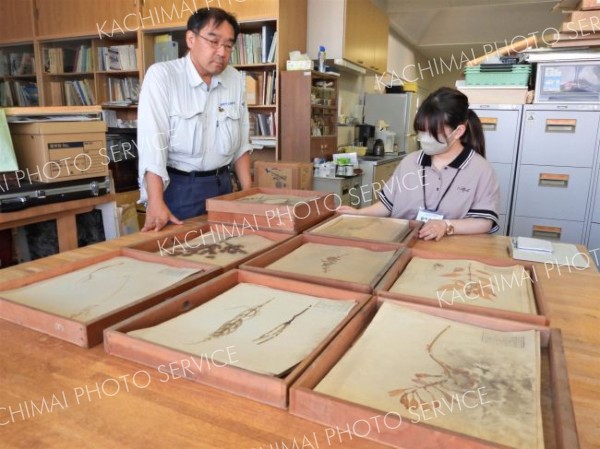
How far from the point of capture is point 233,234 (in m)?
1.51

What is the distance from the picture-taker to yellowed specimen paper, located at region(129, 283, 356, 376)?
29.6 inches

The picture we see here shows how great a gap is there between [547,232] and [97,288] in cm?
283

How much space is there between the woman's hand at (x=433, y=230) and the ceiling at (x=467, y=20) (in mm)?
5103

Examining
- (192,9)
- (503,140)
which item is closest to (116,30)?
(192,9)

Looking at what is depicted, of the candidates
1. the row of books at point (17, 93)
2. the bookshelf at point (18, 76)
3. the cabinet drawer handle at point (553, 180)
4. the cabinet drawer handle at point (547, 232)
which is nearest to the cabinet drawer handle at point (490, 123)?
the cabinet drawer handle at point (553, 180)

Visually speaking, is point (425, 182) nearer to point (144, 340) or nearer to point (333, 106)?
point (144, 340)

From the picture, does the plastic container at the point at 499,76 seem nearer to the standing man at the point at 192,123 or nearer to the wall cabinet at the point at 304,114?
the wall cabinet at the point at 304,114

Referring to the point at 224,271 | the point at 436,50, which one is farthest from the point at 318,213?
the point at 436,50

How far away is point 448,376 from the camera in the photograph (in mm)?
710

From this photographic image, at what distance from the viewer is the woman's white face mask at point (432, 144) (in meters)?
1.77

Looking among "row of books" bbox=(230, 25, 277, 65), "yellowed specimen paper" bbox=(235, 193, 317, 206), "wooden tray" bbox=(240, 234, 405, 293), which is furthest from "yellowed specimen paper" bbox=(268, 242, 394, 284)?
"row of books" bbox=(230, 25, 277, 65)

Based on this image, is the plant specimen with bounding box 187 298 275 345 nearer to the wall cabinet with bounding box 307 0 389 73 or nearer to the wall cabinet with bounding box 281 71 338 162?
the wall cabinet with bounding box 281 71 338 162

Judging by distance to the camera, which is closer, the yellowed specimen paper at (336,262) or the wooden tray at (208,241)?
the yellowed specimen paper at (336,262)

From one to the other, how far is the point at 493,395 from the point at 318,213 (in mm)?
1120
